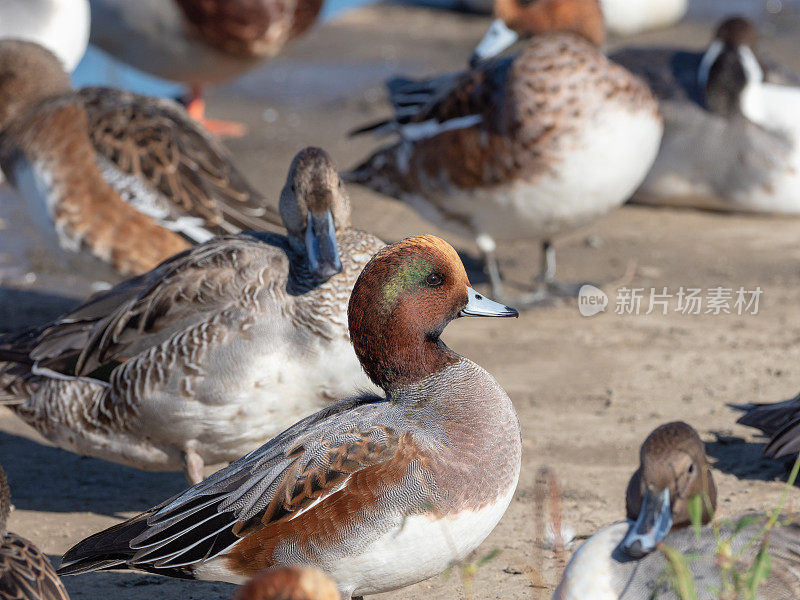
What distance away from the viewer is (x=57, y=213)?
5.31 meters

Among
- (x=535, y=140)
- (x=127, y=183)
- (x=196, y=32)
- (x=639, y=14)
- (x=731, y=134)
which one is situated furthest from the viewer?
(x=639, y=14)

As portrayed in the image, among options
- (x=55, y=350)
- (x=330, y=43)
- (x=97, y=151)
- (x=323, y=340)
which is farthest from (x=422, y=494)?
(x=330, y=43)

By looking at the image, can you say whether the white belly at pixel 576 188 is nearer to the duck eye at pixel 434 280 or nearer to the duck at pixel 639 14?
the duck eye at pixel 434 280

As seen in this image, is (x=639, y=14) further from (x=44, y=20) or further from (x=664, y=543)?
(x=664, y=543)

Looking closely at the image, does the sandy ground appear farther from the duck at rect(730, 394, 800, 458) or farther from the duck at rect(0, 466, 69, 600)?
the duck at rect(0, 466, 69, 600)

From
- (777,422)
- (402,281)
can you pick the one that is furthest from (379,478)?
(777,422)

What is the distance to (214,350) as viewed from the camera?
373 centimetres

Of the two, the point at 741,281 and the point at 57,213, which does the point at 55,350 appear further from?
the point at 741,281

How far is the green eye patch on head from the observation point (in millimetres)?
3043

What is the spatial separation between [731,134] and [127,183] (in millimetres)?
3982

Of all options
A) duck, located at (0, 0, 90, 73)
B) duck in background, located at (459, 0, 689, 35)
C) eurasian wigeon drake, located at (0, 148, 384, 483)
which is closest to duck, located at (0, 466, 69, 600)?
eurasian wigeon drake, located at (0, 148, 384, 483)

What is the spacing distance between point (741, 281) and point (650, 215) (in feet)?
4.65

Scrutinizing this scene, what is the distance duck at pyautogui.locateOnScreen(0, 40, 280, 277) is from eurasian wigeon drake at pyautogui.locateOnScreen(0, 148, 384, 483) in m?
1.04

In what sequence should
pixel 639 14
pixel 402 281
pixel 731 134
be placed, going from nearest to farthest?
pixel 402 281, pixel 731 134, pixel 639 14
